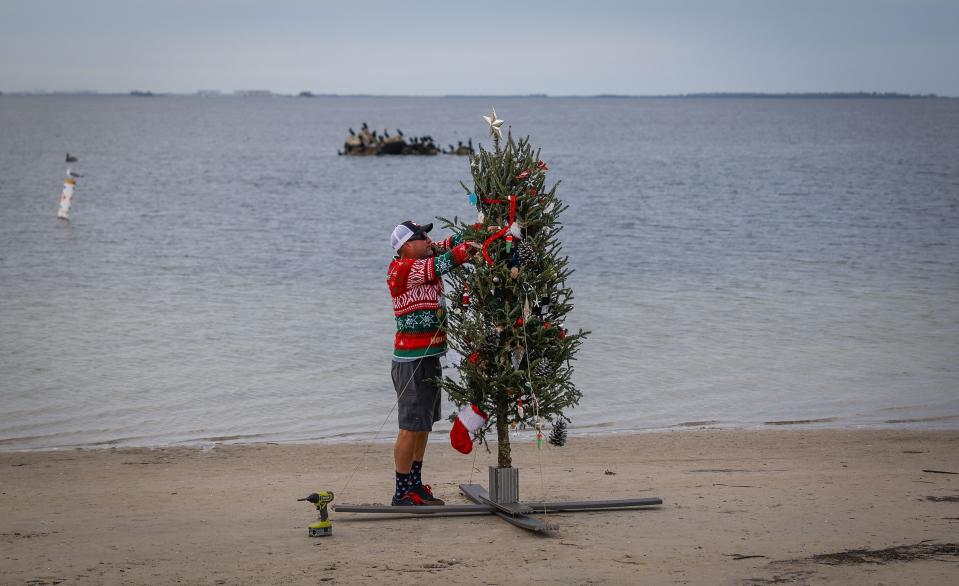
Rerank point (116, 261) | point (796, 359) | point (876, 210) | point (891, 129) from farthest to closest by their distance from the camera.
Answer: point (891, 129)
point (876, 210)
point (116, 261)
point (796, 359)

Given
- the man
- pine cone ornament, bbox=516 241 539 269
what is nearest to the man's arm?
the man

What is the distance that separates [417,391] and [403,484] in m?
0.72

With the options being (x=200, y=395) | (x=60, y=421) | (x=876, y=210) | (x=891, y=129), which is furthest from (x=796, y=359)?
(x=891, y=129)

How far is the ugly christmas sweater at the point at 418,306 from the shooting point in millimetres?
7375

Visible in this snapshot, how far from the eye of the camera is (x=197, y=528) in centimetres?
726

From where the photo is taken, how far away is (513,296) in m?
7.18

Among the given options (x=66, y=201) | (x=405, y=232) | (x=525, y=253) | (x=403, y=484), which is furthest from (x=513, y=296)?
(x=66, y=201)

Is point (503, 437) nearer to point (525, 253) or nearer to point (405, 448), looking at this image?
point (405, 448)

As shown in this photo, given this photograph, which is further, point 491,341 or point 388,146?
point 388,146

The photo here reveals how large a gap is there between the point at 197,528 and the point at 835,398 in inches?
337

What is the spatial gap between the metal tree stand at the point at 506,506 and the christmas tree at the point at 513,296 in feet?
1.78

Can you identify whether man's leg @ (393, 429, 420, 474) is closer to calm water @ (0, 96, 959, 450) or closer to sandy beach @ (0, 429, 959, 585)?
sandy beach @ (0, 429, 959, 585)

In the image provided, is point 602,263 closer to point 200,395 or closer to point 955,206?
point 200,395

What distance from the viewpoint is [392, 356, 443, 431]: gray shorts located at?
7.46m
